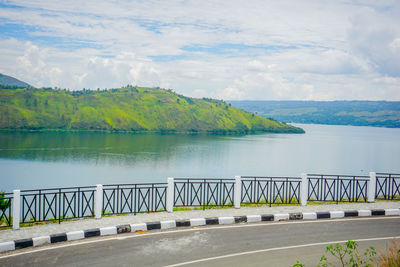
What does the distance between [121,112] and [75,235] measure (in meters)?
115

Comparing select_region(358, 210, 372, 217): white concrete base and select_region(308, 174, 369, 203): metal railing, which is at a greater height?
select_region(308, 174, 369, 203): metal railing

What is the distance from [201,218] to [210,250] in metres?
2.24

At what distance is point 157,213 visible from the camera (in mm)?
10594

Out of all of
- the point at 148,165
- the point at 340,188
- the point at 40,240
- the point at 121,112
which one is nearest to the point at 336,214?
the point at 340,188

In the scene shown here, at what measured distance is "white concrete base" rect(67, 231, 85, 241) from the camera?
27.4ft

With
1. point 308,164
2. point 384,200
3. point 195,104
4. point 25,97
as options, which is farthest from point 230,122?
point 384,200

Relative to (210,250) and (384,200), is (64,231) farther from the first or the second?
(384,200)

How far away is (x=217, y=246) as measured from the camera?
8.01 m

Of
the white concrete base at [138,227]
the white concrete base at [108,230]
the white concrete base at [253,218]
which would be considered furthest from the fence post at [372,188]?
the white concrete base at [108,230]

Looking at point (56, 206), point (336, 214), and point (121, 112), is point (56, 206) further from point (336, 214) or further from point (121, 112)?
point (121, 112)

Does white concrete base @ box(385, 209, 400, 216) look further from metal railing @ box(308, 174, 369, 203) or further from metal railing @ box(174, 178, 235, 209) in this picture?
metal railing @ box(174, 178, 235, 209)

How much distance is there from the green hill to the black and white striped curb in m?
97.6

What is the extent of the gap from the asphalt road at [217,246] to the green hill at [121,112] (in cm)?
9835

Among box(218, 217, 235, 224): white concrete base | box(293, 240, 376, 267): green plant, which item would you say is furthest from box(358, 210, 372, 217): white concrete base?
box(218, 217, 235, 224): white concrete base
